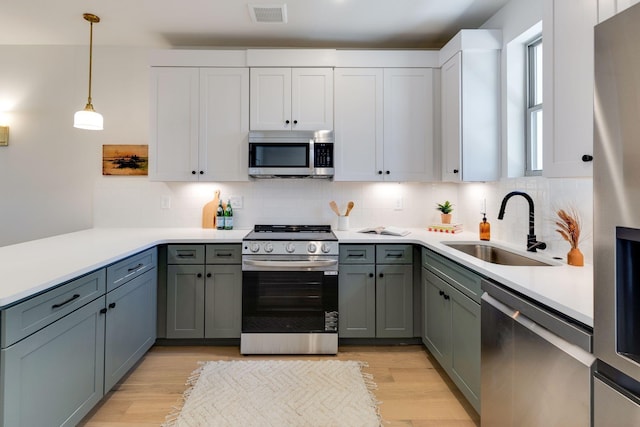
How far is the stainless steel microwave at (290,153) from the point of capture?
2980 mm

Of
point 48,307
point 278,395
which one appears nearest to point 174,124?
point 48,307

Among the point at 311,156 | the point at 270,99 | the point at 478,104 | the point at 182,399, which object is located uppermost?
the point at 270,99

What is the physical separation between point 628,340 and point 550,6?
61.3 inches

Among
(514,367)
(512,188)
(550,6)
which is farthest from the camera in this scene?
(512,188)

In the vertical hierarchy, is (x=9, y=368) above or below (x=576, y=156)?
below

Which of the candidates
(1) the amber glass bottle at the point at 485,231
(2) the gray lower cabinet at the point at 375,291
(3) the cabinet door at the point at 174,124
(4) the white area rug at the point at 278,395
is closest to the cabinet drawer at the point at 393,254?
(2) the gray lower cabinet at the point at 375,291

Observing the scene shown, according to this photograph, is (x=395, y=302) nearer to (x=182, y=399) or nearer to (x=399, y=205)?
(x=399, y=205)

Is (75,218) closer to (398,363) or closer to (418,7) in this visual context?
(398,363)

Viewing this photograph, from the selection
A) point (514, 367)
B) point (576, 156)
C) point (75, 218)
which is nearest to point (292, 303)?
point (514, 367)

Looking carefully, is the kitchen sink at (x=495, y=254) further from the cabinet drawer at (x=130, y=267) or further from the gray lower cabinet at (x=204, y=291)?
the cabinet drawer at (x=130, y=267)

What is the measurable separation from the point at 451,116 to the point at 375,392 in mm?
2168

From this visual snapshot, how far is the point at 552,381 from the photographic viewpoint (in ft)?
4.05

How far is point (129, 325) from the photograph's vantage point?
227cm

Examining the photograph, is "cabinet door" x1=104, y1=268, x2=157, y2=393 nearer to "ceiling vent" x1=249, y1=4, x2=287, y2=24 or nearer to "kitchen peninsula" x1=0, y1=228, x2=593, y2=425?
"kitchen peninsula" x1=0, y1=228, x2=593, y2=425
